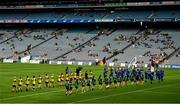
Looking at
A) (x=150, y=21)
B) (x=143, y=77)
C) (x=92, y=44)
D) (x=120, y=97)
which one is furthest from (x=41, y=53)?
(x=120, y=97)

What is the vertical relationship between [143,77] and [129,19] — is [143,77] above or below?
below

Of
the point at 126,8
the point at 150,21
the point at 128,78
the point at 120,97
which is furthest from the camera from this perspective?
the point at 126,8

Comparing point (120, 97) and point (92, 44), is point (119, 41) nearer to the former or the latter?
point (92, 44)

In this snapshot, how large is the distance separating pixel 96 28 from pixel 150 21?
14.0 m

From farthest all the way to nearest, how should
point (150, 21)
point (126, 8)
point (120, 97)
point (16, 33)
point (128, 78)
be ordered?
point (16, 33) < point (126, 8) < point (150, 21) < point (128, 78) < point (120, 97)

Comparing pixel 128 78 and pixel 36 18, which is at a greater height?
pixel 36 18

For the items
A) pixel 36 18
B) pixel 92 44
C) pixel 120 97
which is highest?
pixel 36 18

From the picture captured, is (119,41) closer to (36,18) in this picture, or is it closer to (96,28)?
(96,28)

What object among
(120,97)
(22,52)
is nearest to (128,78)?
(120,97)

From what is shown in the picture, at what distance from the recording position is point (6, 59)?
8538cm

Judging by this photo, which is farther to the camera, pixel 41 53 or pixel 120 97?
pixel 41 53

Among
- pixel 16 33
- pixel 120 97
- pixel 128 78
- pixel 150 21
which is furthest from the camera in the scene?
pixel 16 33

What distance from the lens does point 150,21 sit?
84688mm

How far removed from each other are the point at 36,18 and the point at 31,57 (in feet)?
49.5
